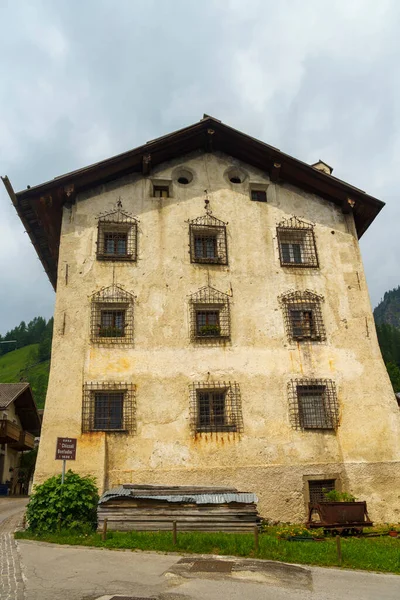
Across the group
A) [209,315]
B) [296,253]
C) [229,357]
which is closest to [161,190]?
[209,315]

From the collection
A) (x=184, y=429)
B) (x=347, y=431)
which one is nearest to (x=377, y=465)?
(x=347, y=431)

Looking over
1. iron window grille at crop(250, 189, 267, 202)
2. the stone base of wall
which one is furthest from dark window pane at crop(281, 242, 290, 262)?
the stone base of wall

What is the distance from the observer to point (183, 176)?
71.2ft

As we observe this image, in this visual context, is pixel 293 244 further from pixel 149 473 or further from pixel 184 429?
pixel 149 473

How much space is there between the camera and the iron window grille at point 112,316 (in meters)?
18.0

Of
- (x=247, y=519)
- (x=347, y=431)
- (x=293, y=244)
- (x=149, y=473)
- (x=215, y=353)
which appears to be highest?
(x=293, y=244)

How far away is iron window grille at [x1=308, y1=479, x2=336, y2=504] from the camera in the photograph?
1678 cm

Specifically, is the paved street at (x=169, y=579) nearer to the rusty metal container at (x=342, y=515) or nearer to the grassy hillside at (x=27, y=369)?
the rusty metal container at (x=342, y=515)

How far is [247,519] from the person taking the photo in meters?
14.0

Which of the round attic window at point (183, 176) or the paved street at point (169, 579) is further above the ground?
the round attic window at point (183, 176)

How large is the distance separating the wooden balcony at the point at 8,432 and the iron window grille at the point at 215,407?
19.1 m

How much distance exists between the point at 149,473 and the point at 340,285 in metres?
10.6

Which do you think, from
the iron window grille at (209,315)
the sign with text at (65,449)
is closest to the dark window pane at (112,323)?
the iron window grille at (209,315)

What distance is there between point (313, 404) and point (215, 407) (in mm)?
3672
